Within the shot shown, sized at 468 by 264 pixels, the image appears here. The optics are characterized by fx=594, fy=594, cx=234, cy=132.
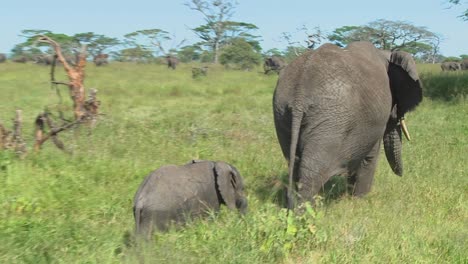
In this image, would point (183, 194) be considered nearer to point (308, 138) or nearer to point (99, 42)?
point (308, 138)

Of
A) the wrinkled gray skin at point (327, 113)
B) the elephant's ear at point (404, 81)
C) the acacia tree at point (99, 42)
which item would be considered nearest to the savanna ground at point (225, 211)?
the wrinkled gray skin at point (327, 113)

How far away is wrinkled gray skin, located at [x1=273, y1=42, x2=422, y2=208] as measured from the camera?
175 inches

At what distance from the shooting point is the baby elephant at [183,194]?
3.96 meters

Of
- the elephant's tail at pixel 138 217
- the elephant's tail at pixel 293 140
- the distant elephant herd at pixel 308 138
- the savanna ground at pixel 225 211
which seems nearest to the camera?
the savanna ground at pixel 225 211

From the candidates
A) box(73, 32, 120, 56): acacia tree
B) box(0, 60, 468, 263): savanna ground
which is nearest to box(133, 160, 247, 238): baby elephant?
box(0, 60, 468, 263): savanna ground

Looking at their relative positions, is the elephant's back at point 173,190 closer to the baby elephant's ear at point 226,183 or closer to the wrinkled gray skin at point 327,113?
the baby elephant's ear at point 226,183

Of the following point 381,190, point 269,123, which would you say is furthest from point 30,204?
point 269,123

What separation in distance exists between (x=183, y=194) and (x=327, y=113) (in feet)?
4.02

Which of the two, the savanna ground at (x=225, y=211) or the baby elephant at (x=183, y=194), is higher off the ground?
the baby elephant at (x=183, y=194)

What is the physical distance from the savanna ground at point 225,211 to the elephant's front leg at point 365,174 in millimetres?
111

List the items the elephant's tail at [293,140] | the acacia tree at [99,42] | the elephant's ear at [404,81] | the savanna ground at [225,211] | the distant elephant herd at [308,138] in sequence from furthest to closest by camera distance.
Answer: the acacia tree at [99,42]
the elephant's ear at [404,81]
the elephant's tail at [293,140]
the distant elephant herd at [308,138]
the savanna ground at [225,211]

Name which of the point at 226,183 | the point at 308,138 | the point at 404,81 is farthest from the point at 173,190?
the point at 404,81

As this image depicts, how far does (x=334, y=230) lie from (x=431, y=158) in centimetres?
382

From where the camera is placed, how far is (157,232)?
156 inches
